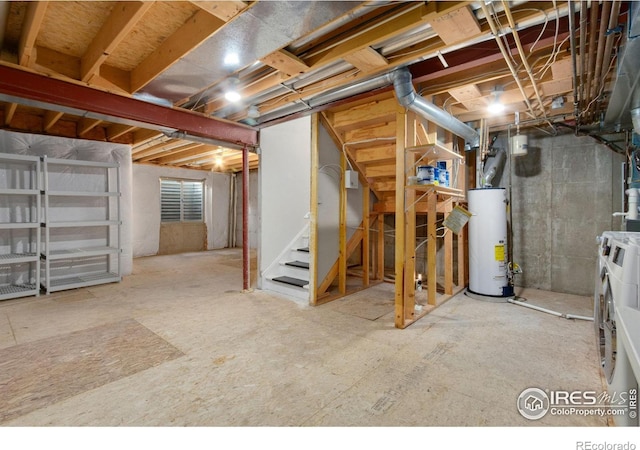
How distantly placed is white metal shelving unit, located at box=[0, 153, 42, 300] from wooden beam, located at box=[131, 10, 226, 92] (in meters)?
2.29

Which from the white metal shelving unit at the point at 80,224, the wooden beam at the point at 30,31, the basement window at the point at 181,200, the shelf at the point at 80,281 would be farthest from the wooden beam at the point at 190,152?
the wooden beam at the point at 30,31

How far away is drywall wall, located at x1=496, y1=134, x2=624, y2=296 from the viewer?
3.50 metres

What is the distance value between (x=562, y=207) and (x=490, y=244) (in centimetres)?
117

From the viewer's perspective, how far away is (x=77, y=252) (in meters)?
4.06

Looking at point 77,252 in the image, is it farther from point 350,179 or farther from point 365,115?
point 365,115

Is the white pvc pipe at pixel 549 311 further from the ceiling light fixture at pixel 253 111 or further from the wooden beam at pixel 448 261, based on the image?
the ceiling light fixture at pixel 253 111

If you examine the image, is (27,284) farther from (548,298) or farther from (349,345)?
(548,298)

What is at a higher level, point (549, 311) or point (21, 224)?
point (21, 224)

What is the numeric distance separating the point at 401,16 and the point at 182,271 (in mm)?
4952

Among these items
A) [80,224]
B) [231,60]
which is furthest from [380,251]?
[80,224]

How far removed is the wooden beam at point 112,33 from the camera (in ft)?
5.82

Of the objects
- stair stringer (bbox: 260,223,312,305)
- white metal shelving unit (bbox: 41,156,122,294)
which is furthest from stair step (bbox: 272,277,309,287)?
white metal shelving unit (bbox: 41,156,122,294)

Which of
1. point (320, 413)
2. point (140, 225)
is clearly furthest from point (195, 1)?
point (140, 225)

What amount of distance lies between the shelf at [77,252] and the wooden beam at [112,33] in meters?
2.52
